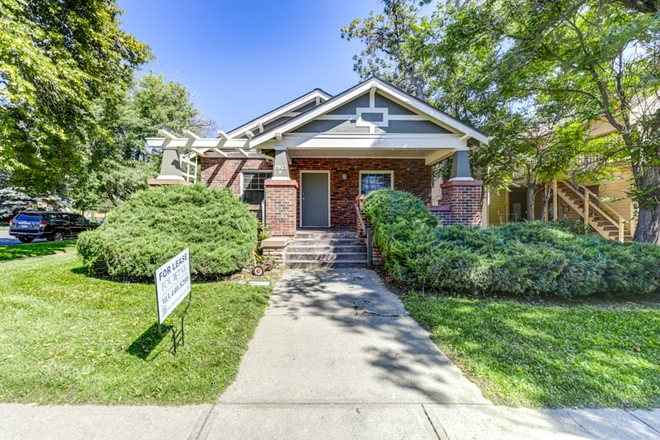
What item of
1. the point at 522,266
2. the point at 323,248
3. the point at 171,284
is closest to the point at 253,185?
the point at 323,248

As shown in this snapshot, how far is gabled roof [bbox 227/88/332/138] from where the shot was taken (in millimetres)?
11023

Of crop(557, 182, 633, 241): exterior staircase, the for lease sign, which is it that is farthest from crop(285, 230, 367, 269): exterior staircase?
crop(557, 182, 633, 241): exterior staircase

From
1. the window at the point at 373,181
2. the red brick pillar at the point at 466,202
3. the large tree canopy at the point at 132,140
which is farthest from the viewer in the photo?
the large tree canopy at the point at 132,140

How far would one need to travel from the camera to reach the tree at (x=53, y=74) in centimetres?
687

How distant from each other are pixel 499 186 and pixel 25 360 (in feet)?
49.0

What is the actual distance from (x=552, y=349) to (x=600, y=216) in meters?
13.7

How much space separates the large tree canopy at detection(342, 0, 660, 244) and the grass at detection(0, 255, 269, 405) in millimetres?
8643

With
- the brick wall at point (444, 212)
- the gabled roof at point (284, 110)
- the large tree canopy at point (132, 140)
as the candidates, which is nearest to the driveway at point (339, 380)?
the brick wall at point (444, 212)

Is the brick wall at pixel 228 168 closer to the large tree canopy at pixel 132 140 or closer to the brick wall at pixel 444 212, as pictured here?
the large tree canopy at pixel 132 140

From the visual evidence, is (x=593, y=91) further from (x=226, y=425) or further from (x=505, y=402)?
(x=226, y=425)

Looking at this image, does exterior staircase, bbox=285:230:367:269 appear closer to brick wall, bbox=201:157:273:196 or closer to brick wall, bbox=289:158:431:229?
brick wall, bbox=289:158:431:229

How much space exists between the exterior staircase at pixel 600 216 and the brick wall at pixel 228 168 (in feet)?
44.9

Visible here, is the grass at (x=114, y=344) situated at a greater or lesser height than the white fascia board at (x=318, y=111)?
lesser

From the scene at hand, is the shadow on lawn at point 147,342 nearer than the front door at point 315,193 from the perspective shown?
Yes
